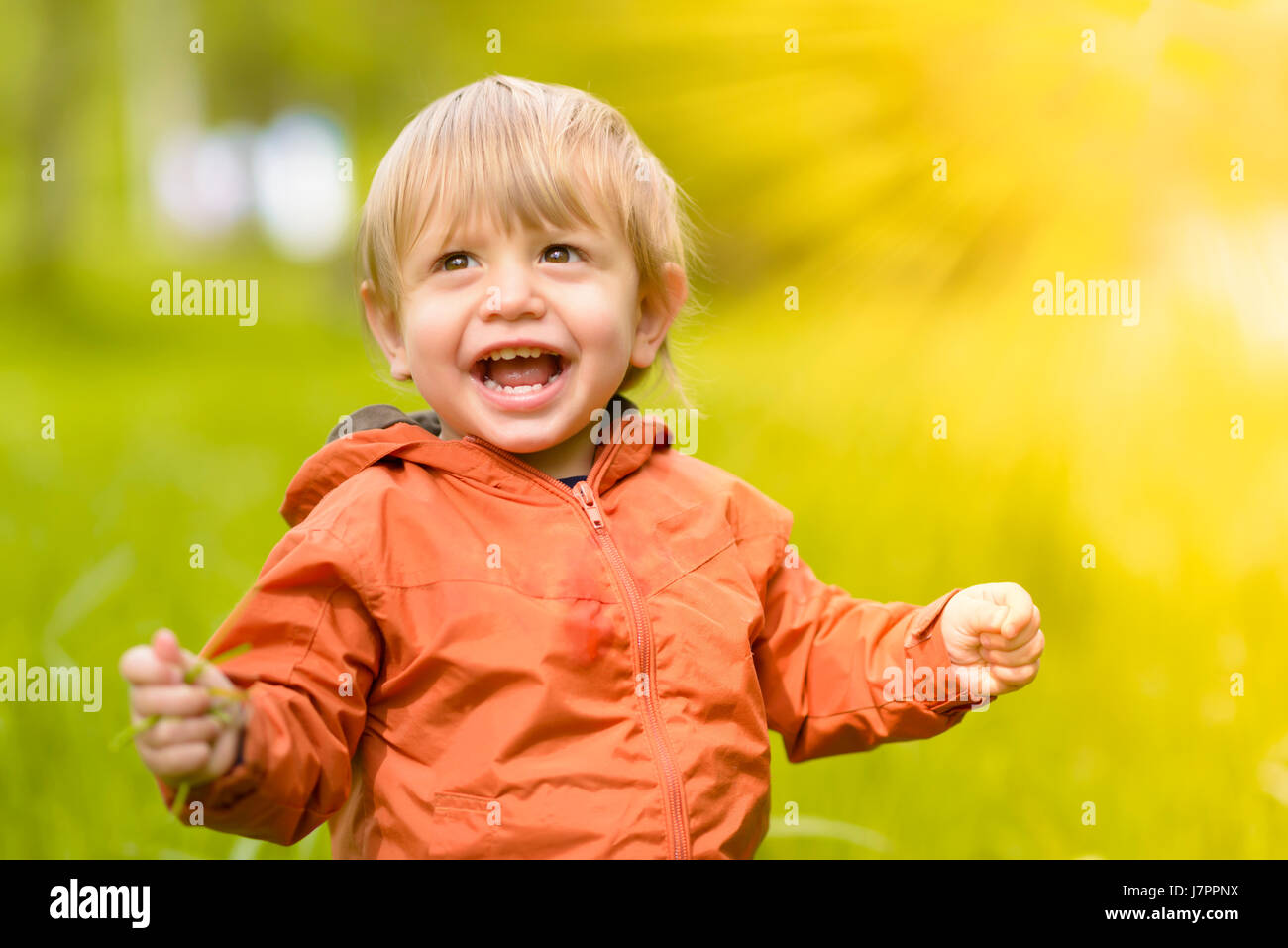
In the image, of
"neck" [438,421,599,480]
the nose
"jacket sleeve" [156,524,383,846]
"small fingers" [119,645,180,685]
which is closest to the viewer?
"small fingers" [119,645,180,685]

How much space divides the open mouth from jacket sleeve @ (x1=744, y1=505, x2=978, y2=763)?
0.36 m

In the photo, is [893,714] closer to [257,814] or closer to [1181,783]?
[257,814]

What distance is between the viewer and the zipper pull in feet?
4.66

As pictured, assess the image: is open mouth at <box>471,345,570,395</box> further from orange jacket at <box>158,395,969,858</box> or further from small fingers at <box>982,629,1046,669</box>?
small fingers at <box>982,629,1046,669</box>

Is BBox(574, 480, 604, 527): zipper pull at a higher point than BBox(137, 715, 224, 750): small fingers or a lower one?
higher

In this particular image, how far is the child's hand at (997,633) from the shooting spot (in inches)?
55.4

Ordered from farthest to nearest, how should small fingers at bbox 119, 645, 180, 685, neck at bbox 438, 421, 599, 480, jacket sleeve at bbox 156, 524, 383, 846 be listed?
1. neck at bbox 438, 421, 599, 480
2. jacket sleeve at bbox 156, 524, 383, 846
3. small fingers at bbox 119, 645, 180, 685

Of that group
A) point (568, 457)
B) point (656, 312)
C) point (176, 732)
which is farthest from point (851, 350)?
point (176, 732)

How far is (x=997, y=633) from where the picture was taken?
1424mm

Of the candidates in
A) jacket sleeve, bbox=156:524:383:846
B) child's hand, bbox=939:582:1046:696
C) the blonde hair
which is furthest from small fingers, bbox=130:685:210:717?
child's hand, bbox=939:582:1046:696

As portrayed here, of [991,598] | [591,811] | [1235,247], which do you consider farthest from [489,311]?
[1235,247]

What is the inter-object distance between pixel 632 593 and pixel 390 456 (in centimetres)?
33

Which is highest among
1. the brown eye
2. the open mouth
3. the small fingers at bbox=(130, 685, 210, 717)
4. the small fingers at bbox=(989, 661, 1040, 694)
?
the brown eye

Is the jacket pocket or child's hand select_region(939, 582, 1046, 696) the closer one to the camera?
the jacket pocket
